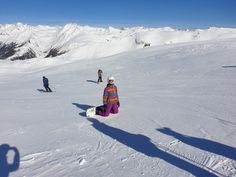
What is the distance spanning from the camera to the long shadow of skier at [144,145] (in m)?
6.66

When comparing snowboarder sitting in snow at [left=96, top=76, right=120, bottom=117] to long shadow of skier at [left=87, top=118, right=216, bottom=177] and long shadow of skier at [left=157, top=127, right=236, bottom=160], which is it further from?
long shadow of skier at [left=157, top=127, right=236, bottom=160]

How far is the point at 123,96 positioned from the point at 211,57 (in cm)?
1518

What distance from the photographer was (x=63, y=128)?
10.5m

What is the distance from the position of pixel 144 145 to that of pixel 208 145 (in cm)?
162

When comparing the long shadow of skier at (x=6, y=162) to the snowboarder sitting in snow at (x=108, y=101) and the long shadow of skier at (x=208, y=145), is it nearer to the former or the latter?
the snowboarder sitting in snow at (x=108, y=101)

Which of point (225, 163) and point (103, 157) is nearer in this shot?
point (225, 163)

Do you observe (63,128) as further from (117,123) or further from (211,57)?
(211,57)

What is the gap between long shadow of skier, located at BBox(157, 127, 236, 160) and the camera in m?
7.35

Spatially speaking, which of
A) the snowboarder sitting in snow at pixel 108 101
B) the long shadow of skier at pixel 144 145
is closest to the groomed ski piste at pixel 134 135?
the long shadow of skier at pixel 144 145

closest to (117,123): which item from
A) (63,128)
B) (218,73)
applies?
(63,128)

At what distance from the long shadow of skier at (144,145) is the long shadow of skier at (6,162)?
2706mm

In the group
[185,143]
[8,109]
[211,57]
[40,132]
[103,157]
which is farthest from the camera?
[211,57]

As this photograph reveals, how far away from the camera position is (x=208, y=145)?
26.1 feet

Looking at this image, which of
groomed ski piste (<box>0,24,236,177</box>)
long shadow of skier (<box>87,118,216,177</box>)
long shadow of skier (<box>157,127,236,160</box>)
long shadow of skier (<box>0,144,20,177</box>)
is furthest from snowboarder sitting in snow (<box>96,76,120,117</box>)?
long shadow of skier (<box>0,144,20,177</box>)
